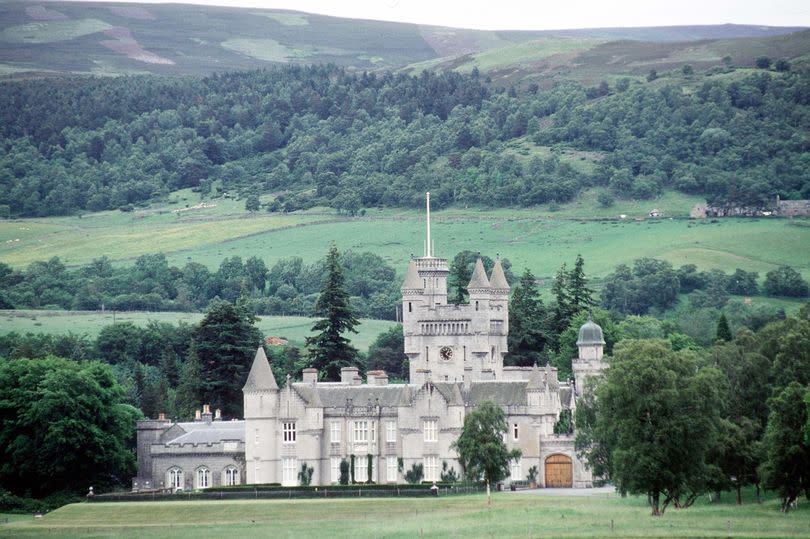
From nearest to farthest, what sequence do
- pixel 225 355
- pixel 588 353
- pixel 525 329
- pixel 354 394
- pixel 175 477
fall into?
pixel 354 394
pixel 175 477
pixel 588 353
pixel 225 355
pixel 525 329

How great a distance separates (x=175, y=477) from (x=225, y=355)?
1917 cm

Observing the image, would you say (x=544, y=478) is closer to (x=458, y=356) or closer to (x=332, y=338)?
(x=458, y=356)

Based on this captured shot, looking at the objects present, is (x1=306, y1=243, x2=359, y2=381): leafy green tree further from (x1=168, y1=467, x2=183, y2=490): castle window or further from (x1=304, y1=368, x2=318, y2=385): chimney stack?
(x1=168, y1=467, x2=183, y2=490): castle window

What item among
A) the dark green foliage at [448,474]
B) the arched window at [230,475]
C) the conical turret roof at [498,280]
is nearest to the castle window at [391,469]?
the dark green foliage at [448,474]

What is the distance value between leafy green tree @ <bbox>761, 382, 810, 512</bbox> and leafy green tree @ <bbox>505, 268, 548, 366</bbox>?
163 feet

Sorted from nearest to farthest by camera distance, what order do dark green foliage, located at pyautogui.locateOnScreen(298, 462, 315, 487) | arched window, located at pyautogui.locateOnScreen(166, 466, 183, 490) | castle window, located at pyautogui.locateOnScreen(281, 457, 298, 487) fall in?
dark green foliage, located at pyautogui.locateOnScreen(298, 462, 315, 487)
castle window, located at pyautogui.locateOnScreen(281, 457, 298, 487)
arched window, located at pyautogui.locateOnScreen(166, 466, 183, 490)

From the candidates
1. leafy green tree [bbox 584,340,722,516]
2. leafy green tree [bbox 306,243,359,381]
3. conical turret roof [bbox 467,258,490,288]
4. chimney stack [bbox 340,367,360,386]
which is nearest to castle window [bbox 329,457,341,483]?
chimney stack [bbox 340,367,360,386]

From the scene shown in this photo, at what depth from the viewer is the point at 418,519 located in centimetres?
8569

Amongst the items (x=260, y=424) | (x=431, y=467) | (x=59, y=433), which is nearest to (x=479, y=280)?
(x=431, y=467)

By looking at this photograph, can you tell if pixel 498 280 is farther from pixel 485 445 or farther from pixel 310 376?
pixel 485 445

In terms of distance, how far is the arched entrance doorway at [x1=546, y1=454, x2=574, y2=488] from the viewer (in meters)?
108

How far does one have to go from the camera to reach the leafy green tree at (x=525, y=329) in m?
135

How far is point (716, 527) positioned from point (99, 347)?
91930mm

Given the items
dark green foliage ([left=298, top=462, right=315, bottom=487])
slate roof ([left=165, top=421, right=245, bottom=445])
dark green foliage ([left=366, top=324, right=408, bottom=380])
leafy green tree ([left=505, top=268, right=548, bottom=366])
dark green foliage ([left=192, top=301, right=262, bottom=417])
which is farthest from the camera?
dark green foliage ([left=366, top=324, right=408, bottom=380])
